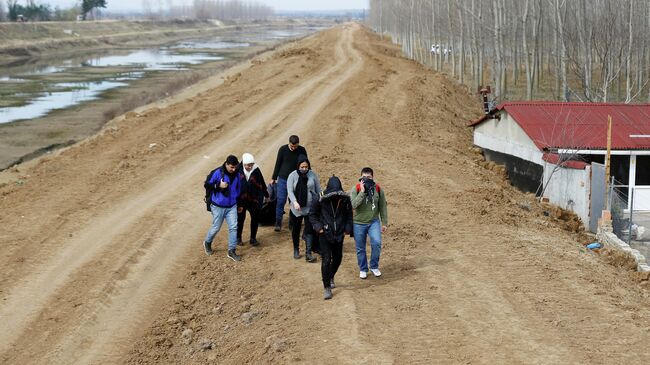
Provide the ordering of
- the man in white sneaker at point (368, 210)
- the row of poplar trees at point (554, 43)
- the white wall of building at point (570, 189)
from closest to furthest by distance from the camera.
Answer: the man in white sneaker at point (368, 210) → the white wall of building at point (570, 189) → the row of poplar trees at point (554, 43)

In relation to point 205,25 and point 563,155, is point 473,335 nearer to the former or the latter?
point 563,155

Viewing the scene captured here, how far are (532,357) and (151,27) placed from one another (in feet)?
499

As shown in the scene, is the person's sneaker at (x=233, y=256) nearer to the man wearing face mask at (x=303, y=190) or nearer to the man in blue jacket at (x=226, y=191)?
the man in blue jacket at (x=226, y=191)

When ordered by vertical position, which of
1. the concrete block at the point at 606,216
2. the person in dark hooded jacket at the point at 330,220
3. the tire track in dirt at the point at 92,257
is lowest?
the concrete block at the point at 606,216

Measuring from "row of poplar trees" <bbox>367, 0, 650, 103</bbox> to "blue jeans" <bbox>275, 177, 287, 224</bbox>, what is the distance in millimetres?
20242

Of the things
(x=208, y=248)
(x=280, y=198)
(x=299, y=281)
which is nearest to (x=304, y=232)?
(x=299, y=281)

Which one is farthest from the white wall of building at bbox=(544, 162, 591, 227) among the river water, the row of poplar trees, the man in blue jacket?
Result: the river water

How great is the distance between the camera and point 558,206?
61.4ft

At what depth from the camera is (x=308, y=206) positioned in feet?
37.7

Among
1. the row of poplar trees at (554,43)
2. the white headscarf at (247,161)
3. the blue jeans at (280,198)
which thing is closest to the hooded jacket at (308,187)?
the white headscarf at (247,161)

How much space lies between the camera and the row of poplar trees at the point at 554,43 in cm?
3541

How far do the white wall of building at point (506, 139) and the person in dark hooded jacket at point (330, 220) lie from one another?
11.1 metres

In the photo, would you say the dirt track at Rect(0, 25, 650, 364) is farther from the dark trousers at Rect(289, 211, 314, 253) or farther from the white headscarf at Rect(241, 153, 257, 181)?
the white headscarf at Rect(241, 153, 257, 181)

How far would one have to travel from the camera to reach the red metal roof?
19672 mm
